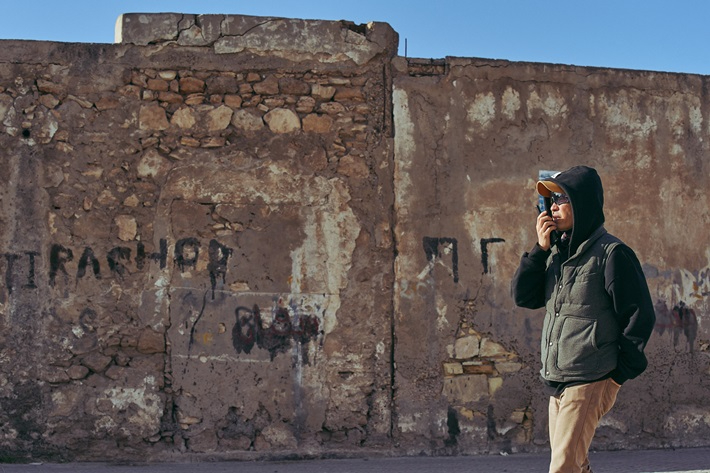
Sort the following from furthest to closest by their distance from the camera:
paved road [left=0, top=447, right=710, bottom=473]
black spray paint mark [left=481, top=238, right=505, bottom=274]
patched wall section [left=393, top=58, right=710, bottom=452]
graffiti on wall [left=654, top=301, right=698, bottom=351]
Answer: graffiti on wall [left=654, top=301, right=698, bottom=351]
black spray paint mark [left=481, top=238, right=505, bottom=274]
patched wall section [left=393, top=58, right=710, bottom=452]
paved road [left=0, top=447, right=710, bottom=473]

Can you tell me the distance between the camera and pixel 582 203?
4.18m

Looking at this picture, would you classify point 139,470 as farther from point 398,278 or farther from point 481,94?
point 481,94

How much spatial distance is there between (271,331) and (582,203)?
2929 millimetres

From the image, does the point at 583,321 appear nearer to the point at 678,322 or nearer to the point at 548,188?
the point at 548,188

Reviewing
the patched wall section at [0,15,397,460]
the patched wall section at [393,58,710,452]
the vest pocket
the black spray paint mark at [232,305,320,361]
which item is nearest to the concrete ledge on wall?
the patched wall section at [0,15,397,460]

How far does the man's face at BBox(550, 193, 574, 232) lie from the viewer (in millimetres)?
4227

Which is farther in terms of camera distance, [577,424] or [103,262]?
[103,262]

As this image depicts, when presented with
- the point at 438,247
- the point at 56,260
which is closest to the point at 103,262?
the point at 56,260

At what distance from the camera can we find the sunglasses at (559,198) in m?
4.25

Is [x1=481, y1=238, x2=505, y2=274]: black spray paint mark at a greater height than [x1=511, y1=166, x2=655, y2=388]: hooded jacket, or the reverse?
[x1=481, y1=238, x2=505, y2=274]: black spray paint mark

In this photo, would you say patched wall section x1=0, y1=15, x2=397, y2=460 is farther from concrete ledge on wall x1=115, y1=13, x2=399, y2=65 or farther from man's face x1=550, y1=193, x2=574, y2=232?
man's face x1=550, y1=193, x2=574, y2=232

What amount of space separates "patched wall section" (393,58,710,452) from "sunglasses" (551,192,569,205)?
2.35m

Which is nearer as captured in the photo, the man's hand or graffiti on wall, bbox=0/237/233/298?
the man's hand

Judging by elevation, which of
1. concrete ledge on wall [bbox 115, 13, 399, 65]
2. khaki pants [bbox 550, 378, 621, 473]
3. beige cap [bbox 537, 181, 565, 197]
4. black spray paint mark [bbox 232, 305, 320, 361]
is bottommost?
khaki pants [bbox 550, 378, 621, 473]
